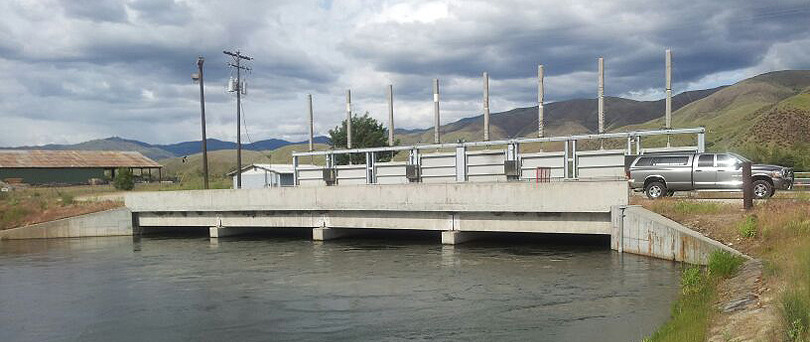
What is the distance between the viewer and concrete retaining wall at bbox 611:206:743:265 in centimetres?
1686

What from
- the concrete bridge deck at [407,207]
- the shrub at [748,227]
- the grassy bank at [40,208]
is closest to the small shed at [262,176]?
the grassy bank at [40,208]

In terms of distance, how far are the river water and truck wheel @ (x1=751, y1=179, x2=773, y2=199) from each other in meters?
5.25

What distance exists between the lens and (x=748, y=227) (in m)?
16.1

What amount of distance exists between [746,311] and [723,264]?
4367 mm

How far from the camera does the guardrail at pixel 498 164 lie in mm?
25594

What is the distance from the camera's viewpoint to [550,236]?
2795 centimetres

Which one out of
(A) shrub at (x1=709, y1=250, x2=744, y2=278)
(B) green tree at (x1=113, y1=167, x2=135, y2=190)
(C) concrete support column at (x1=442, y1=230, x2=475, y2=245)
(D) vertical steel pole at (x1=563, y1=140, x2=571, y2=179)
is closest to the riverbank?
(A) shrub at (x1=709, y1=250, x2=744, y2=278)

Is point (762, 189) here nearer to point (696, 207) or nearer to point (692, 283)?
point (696, 207)

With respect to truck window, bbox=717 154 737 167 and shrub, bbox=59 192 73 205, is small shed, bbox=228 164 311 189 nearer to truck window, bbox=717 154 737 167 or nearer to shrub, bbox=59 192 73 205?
shrub, bbox=59 192 73 205

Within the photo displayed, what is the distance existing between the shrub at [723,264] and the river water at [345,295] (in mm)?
1160

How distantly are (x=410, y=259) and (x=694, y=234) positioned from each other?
9.32 meters

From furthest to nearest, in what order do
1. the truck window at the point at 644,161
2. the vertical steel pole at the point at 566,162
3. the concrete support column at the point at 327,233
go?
the concrete support column at the point at 327,233 < the vertical steel pole at the point at 566,162 < the truck window at the point at 644,161

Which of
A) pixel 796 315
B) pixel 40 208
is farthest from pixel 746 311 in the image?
pixel 40 208

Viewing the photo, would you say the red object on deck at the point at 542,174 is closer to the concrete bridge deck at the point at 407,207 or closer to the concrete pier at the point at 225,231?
the concrete bridge deck at the point at 407,207
